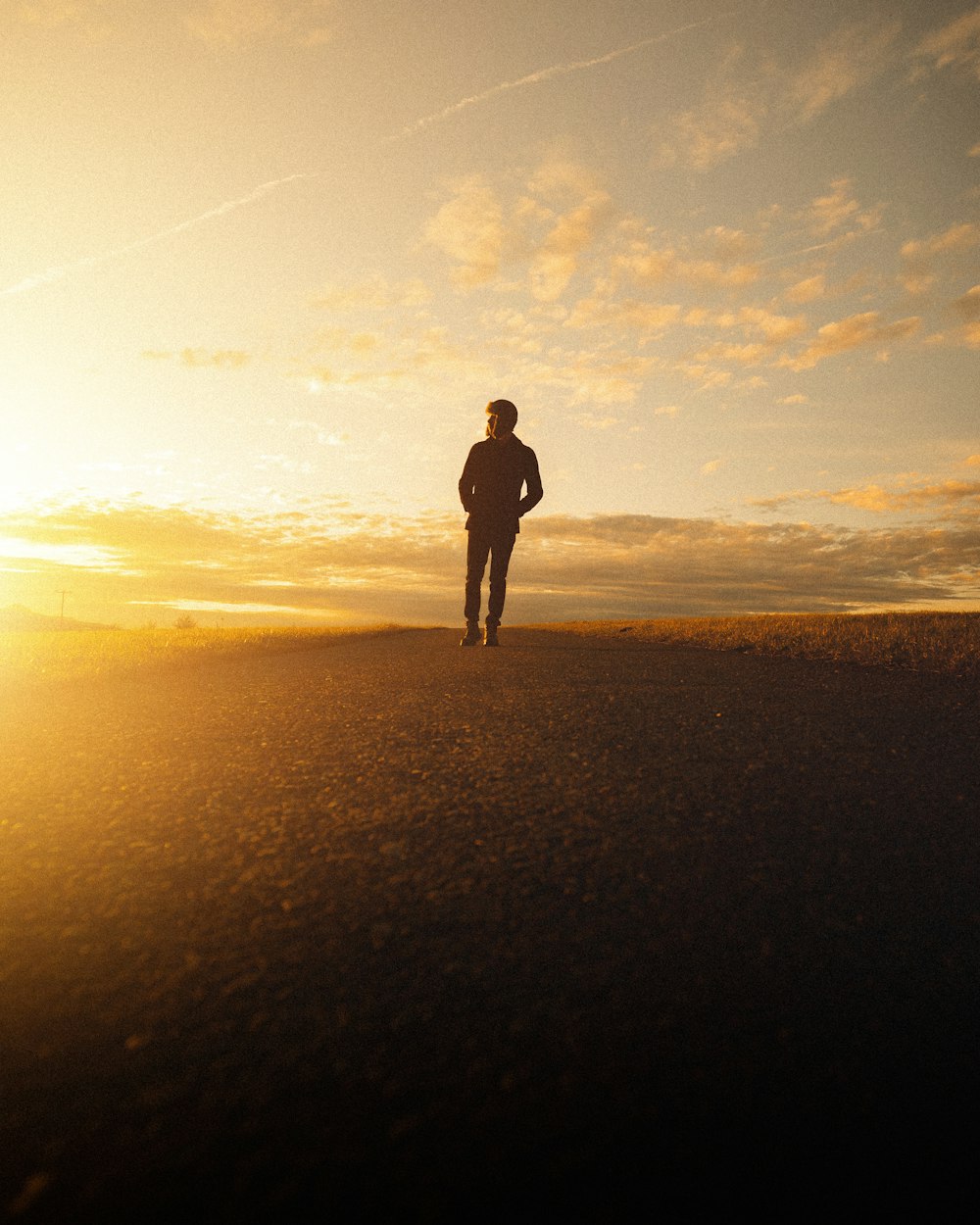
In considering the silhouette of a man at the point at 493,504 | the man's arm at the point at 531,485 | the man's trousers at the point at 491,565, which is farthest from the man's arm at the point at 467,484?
the man's arm at the point at 531,485

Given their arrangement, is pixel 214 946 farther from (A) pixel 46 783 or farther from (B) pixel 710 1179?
(A) pixel 46 783

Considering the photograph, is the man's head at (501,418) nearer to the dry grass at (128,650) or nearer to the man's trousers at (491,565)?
the man's trousers at (491,565)

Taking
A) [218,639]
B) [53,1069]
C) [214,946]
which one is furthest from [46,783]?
[218,639]

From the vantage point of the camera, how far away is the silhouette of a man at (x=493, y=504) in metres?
9.45

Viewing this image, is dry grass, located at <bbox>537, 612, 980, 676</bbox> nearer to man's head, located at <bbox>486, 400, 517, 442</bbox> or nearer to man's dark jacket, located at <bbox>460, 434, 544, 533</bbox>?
man's dark jacket, located at <bbox>460, 434, 544, 533</bbox>

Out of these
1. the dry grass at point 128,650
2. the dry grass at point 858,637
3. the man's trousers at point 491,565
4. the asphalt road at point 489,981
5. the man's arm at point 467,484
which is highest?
the man's arm at point 467,484

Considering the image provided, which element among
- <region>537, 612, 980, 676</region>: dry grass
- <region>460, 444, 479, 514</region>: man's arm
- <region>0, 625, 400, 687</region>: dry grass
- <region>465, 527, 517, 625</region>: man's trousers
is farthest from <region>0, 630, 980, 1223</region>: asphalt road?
<region>460, 444, 479, 514</region>: man's arm

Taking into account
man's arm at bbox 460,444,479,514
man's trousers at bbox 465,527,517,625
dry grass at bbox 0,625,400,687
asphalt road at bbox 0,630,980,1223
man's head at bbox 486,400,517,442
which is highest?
man's head at bbox 486,400,517,442

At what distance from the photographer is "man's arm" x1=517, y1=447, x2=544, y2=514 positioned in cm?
967

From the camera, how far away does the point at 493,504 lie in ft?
31.0

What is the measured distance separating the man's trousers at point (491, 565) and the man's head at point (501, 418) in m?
1.22

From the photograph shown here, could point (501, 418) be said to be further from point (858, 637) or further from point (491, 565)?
point (858, 637)

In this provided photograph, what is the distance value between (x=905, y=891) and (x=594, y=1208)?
1.71m

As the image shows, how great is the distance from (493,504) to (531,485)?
2.06 ft
